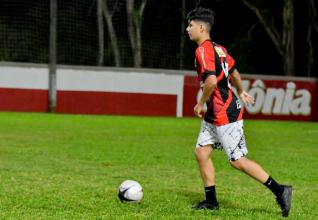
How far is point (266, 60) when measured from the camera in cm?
3056

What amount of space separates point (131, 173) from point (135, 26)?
1678 cm

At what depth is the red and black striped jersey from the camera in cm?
679

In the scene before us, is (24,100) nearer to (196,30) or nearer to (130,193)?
(130,193)

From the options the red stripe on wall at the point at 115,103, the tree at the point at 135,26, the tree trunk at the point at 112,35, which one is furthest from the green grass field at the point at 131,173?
the tree at the point at 135,26

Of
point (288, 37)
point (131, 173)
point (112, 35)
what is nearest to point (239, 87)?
point (131, 173)

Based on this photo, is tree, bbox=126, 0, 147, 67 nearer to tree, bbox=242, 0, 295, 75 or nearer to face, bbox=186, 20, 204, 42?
tree, bbox=242, 0, 295, 75

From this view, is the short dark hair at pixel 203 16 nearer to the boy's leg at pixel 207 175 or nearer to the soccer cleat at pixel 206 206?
the boy's leg at pixel 207 175

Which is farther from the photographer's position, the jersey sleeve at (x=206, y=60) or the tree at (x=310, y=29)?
the tree at (x=310, y=29)

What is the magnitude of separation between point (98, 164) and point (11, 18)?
1638cm

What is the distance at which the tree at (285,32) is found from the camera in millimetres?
28797

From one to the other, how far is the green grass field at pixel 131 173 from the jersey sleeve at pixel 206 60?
4.46 ft

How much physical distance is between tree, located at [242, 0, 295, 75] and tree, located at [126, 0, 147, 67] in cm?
513

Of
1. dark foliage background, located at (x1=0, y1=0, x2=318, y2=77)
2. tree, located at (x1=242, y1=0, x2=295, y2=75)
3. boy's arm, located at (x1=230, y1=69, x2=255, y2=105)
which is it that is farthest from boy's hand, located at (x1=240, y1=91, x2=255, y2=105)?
tree, located at (x1=242, y1=0, x2=295, y2=75)

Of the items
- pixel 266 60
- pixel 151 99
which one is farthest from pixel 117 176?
pixel 266 60
